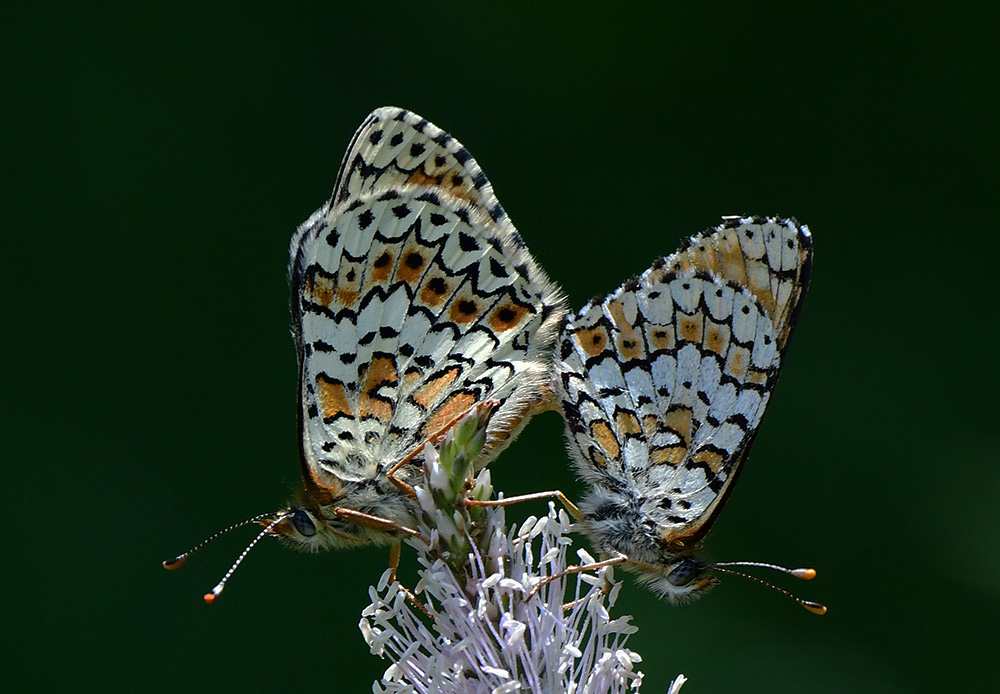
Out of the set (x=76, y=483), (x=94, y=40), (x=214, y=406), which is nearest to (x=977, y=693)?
(x=214, y=406)

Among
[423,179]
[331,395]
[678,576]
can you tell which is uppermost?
[423,179]

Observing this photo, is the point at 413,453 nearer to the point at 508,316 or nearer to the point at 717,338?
the point at 508,316

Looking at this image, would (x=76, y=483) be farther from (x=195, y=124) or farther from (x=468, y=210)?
(x=468, y=210)

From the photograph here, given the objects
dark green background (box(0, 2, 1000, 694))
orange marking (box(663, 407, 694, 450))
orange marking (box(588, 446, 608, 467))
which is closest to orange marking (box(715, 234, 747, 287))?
orange marking (box(663, 407, 694, 450))

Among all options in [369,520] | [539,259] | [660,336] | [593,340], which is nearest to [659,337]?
[660,336]

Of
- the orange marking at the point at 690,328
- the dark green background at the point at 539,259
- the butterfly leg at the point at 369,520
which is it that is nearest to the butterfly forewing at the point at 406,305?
the butterfly leg at the point at 369,520

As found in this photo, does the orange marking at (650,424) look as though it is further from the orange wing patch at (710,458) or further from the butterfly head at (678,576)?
the butterfly head at (678,576)
